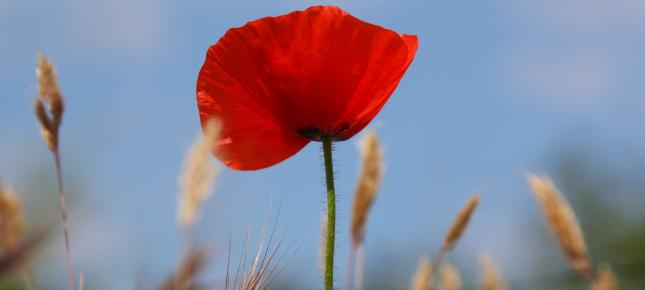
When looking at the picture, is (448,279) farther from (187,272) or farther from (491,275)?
(187,272)

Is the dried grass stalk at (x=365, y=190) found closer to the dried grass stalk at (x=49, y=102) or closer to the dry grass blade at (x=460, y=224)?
the dry grass blade at (x=460, y=224)

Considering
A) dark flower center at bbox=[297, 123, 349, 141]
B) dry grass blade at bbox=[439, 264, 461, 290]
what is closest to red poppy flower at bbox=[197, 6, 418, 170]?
dark flower center at bbox=[297, 123, 349, 141]

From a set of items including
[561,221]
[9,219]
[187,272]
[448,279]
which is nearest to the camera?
[187,272]

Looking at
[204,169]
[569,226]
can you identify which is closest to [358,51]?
[569,226]

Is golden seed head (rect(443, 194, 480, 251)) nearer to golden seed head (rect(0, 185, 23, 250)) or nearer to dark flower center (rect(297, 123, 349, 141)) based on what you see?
dark flower center (rect(297, 123, 349, 141))

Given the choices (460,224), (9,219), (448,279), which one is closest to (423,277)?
(460,224)

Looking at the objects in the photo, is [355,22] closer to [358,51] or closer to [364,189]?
[358,51]
